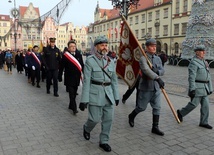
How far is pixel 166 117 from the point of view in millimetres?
6262

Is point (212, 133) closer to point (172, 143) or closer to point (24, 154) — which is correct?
point (172, 143)

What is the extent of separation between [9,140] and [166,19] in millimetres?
49380

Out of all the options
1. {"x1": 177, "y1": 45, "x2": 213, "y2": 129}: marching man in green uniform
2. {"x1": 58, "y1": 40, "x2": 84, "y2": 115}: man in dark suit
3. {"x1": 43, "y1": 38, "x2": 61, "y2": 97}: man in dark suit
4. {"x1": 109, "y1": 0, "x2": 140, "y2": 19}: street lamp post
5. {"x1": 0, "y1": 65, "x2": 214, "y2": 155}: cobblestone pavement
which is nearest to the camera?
{"x1": 0, "y1": 65, "x2": 214, "y2": 155}: cobblestone pavement

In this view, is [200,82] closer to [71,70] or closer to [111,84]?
[111,84]

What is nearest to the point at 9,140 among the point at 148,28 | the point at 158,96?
the point at 158,96

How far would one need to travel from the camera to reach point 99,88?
4059 millimetres

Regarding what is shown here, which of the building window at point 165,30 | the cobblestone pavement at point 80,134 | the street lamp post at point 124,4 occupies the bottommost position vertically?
the cobblestone pavement at point 80,134

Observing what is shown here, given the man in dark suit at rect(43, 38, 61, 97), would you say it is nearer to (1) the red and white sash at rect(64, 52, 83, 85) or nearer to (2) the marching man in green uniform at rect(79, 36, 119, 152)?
(1) the red and white sash at rect(64, 52, 83, 85)

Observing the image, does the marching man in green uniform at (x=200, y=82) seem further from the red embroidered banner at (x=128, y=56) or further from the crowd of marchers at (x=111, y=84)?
the red embroidered banner at (x=128, y=56)

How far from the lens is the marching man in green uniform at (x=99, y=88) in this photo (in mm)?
4023

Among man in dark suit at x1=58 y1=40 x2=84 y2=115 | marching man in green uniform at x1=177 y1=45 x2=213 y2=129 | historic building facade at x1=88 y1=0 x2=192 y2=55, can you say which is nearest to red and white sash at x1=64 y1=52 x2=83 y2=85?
man in dark suit at x1=58 y1=40 x2=84 y2=115

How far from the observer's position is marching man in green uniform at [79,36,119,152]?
13.2 ft

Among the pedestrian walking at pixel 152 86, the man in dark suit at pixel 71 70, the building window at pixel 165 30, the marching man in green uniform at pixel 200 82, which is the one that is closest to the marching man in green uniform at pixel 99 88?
the pedestrian walking at pixel 152 86

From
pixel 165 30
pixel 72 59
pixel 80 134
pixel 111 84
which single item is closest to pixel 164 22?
pixel 165 30
